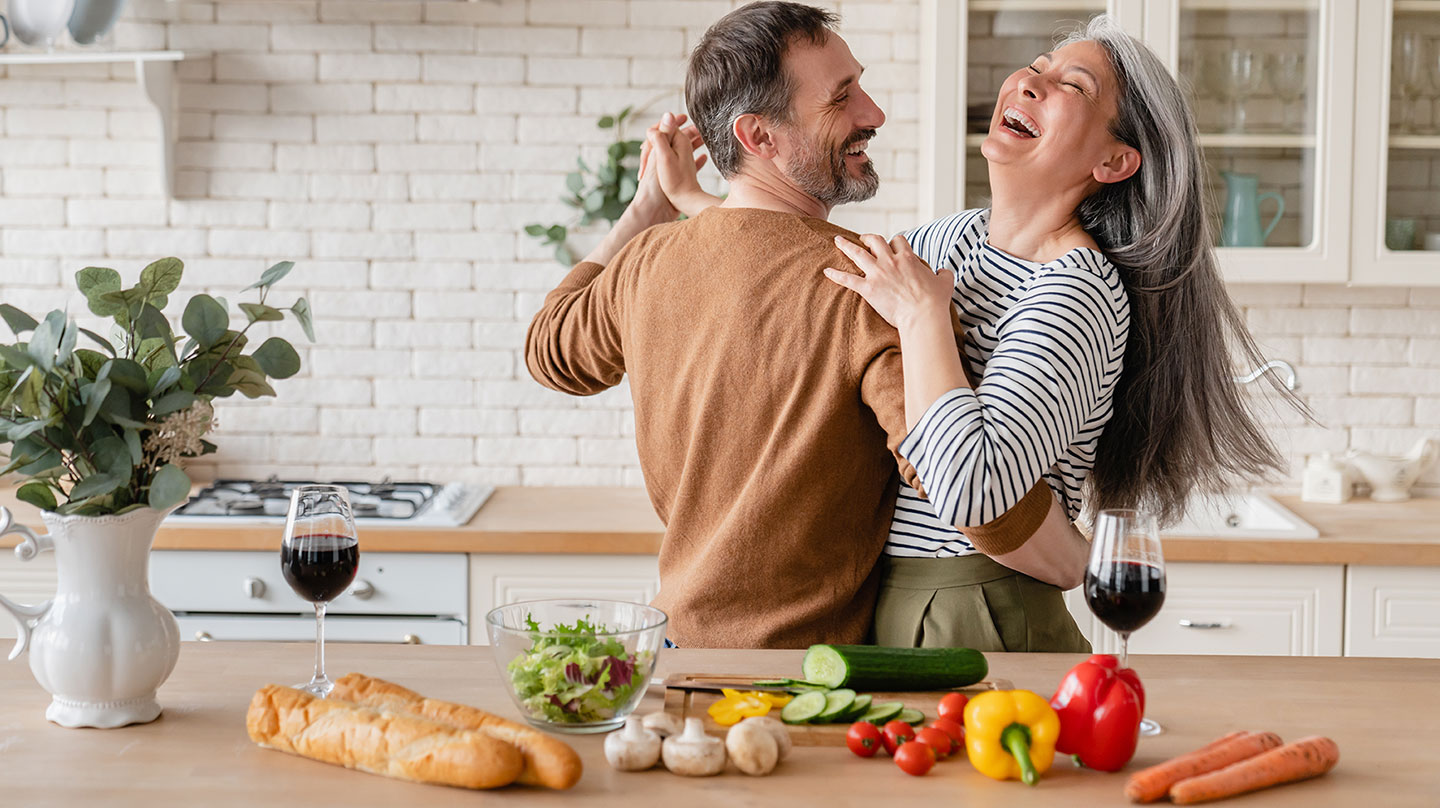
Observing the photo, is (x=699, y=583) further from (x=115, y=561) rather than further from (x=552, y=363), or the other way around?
(x=115, y=561)

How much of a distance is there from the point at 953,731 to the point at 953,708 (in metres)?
0.03

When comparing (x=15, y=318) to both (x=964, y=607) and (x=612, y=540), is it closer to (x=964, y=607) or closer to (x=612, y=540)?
(x=964, y=607)

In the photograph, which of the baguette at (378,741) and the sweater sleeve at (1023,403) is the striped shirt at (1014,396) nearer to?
the sweater sleeve at (1023,403)

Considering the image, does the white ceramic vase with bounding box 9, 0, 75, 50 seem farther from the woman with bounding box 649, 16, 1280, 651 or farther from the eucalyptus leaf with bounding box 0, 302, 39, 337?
the woman with bounding box 649, 16, 1280, 651

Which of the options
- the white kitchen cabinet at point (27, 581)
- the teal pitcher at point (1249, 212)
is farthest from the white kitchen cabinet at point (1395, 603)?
the white kitchen cabinet at point (27, 581)

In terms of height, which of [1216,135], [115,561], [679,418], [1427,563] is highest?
[1216,135]

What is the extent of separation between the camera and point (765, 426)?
170cm

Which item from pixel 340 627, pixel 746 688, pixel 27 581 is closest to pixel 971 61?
pixel 340 627

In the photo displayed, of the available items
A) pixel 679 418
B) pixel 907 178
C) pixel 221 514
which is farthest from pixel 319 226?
pixel 679 418

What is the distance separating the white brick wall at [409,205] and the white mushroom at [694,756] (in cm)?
234

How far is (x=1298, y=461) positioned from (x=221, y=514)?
108 inches

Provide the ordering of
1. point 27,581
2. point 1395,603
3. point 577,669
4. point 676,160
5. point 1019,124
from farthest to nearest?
point 27,581, point 1395,603, point 676,160, point 1019,124, point 577,669

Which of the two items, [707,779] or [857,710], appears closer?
[707,779]

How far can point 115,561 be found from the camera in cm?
135
